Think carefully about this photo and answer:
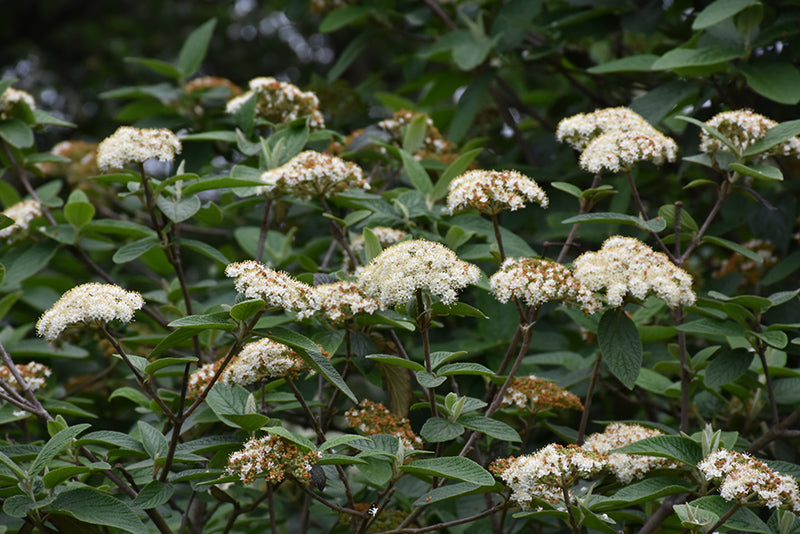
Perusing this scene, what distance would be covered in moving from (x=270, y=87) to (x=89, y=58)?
7.61 metres

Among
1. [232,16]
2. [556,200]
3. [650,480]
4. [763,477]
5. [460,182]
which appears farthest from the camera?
[232,16]

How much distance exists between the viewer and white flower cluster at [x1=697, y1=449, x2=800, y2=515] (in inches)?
83.1

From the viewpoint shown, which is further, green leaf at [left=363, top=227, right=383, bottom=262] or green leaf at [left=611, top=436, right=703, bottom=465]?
green leaf at [left=363, top=227, right=383, bottom=262]

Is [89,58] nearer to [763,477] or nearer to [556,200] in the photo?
[556,200]

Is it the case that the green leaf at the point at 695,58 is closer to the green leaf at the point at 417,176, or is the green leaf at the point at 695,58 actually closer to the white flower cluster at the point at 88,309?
the green leaf at the point at 417,176

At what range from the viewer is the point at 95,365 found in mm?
4332

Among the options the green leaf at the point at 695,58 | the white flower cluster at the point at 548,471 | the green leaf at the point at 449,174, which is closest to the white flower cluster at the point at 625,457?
the white flower cluster at the point at 548,471

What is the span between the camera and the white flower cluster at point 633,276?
240 centimetres

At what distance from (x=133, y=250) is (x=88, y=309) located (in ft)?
2.76

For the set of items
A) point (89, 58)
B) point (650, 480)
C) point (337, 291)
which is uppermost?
point (337, 291)

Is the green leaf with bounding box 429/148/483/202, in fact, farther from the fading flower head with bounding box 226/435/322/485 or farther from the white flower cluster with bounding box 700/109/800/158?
the fading flower head with bounding box 226/435/322/485

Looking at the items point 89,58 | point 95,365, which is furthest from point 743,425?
point 89,58

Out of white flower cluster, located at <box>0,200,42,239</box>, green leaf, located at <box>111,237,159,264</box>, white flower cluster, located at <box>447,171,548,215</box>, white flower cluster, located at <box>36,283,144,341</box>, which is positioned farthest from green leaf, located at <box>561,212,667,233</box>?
white flower cluster, located at <box>0,200,42,239</box>

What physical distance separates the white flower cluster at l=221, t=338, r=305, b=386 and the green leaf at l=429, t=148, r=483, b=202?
1202mm
